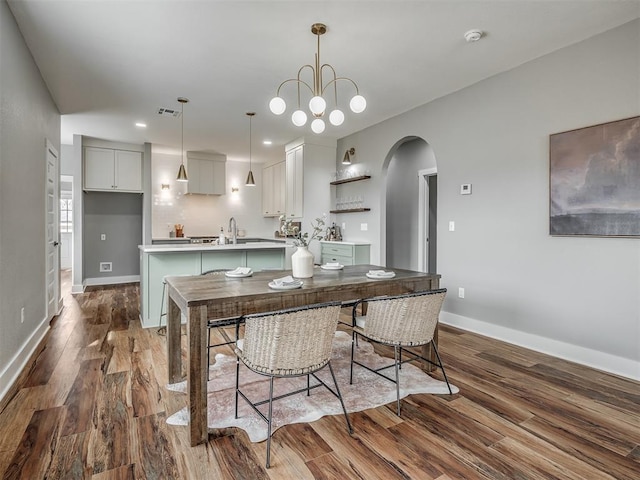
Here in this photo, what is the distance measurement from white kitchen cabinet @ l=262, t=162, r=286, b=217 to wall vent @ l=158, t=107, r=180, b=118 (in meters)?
2.75

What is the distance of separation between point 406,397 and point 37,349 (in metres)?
3.34

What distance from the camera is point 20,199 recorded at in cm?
295

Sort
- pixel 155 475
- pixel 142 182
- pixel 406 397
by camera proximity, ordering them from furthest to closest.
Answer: pixel 142 182, pixel 406 397, pixel 155 475

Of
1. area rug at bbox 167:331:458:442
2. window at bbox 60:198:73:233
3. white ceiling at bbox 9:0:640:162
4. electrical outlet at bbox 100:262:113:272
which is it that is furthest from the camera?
window at bbox 60:198:73:233

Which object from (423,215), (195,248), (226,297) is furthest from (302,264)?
(423,215)

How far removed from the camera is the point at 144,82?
375 centimetres

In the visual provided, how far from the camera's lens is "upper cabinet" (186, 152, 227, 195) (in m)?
7.28

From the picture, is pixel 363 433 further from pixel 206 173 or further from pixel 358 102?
pixel 206 173

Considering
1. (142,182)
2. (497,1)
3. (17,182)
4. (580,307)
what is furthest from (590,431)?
(142,182)

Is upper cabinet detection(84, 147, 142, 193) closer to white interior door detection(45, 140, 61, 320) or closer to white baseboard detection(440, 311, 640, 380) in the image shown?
white interior door detection(45, 140, 61, 320)

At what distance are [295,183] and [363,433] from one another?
470cm

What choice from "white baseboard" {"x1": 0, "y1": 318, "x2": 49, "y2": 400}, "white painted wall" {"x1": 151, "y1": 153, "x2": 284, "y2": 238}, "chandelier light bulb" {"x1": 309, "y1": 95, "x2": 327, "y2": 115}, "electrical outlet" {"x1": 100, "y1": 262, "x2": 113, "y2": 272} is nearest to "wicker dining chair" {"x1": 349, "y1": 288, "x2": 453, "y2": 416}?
"chandelier light bulb" {"x1": 309, "y1": 95, "x2": 327, "y2": 115}

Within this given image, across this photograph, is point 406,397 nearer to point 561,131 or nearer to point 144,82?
point 561,131

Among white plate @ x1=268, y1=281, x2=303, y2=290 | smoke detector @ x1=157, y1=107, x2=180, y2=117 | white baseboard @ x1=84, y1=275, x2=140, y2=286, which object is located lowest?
white baseboard @ x1=84, y1=275, x2=140, y2=286
